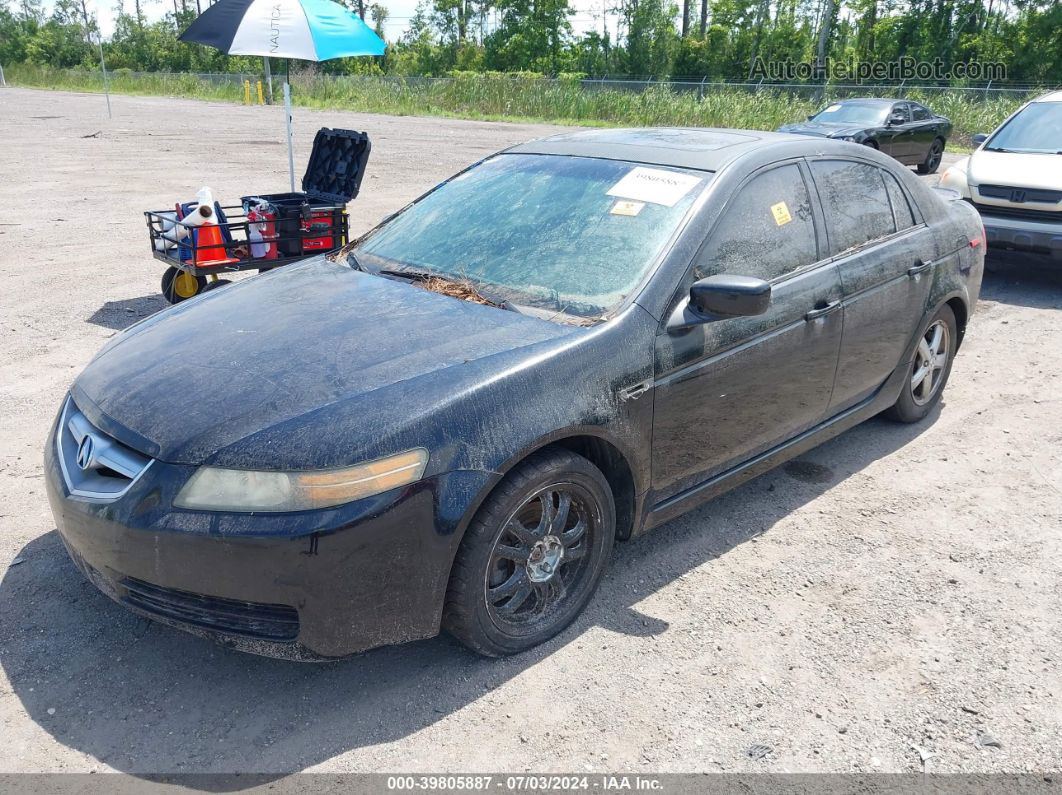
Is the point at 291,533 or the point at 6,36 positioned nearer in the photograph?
the point at 291,533

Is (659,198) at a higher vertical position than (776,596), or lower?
higher

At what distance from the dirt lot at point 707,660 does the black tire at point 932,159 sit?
14.1 meters

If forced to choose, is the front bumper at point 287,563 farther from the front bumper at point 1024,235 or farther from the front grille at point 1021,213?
the front grille at point 1021,213

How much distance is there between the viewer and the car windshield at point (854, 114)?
632 inches

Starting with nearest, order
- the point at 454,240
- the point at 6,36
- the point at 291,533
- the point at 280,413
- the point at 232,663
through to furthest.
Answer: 1. the point at 291,533
2. the point at 280,413
3. the point at 232,663
4. the point at 454,240
5. the point at 6,36

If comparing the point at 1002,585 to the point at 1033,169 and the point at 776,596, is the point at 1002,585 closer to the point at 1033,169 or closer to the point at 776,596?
the point at 776,596

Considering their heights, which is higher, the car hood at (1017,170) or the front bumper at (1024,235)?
the car hood at (1017,170)

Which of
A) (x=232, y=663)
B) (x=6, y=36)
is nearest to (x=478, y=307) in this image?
(x=232, y=663)

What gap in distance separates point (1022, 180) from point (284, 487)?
26.4 feet

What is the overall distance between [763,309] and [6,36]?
105712 millimetres

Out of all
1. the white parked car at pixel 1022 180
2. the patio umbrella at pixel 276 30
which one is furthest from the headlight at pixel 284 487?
the white parked car at pixel 1022 180

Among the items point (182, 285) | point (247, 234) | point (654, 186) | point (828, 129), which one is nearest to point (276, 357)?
point (654, 186)

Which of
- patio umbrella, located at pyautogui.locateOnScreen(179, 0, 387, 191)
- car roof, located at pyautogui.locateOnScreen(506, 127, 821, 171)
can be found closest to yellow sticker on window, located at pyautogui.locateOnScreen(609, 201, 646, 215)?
car roof, located at pyautogui.locateOnScreen(506, 127, 821, 171)

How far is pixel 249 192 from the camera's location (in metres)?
13.0
